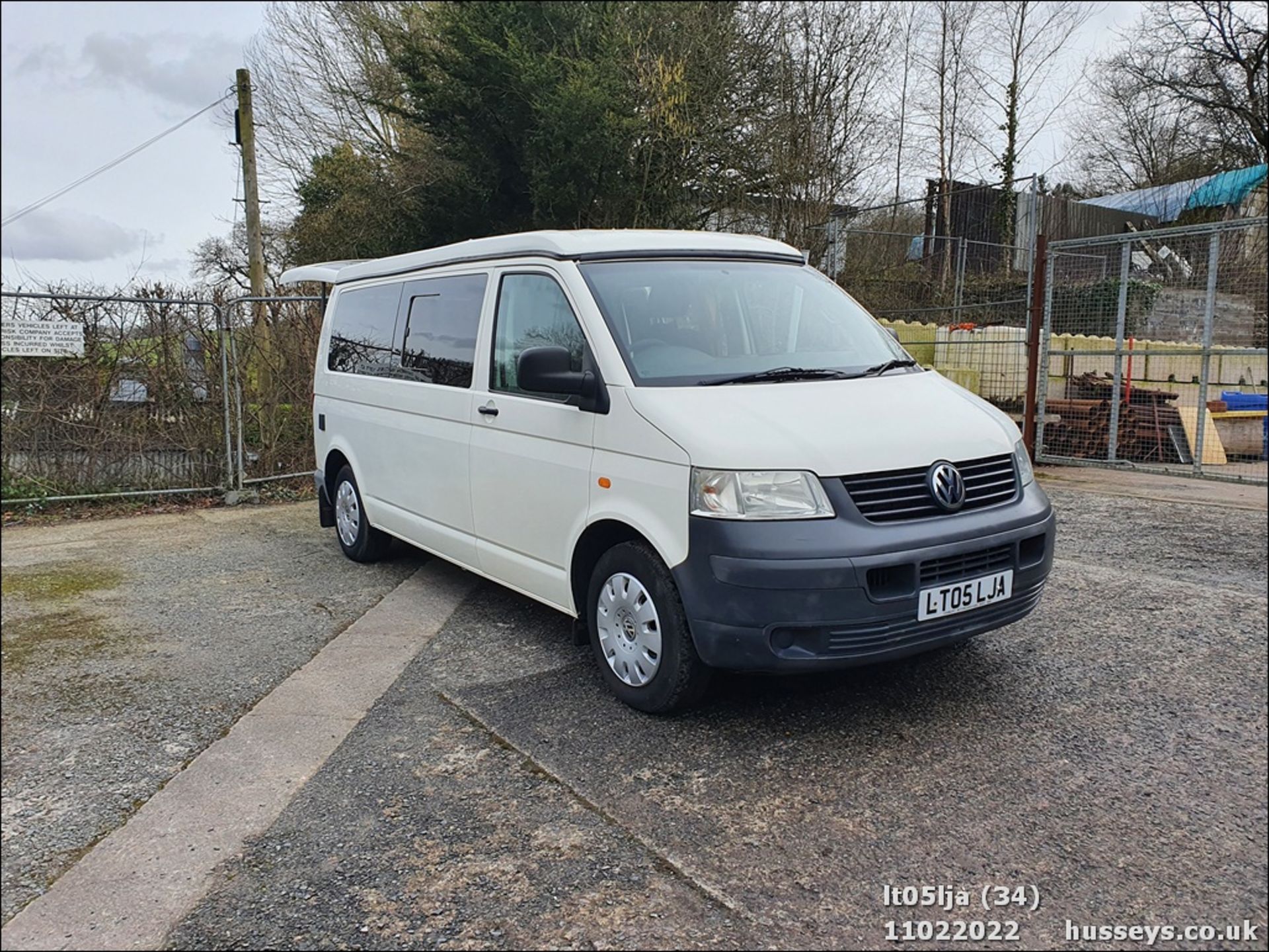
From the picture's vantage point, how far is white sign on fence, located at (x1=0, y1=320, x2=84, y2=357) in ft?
25.8

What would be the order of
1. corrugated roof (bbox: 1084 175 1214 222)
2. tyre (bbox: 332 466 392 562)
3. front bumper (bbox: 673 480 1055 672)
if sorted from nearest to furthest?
front bumper (bbox: 673 480 1055 672) → tyre (bbox: 332 466 392 562) → corrugated roof (bbox: 1084 175 1214 222)

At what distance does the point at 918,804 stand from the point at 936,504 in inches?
42.6

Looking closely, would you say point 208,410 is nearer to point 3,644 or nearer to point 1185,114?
point 3,644

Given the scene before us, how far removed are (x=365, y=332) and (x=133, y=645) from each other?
99.8 inches

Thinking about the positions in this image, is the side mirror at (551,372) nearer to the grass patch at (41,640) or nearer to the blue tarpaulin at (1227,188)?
the grass patch at (41,640)

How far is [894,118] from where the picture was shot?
1684 cm

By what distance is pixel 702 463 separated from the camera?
3.44 meters

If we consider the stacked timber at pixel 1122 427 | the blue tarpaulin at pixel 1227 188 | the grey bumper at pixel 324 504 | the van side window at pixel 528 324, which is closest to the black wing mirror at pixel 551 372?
the van side window at pixel 528 324

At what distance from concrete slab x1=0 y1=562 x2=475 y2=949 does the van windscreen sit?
200 centimetres

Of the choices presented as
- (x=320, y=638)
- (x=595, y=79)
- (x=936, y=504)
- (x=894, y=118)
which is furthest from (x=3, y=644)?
(x=894, y=118)

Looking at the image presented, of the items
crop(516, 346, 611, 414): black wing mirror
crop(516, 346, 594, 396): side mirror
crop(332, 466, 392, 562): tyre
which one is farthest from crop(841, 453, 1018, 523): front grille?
crop(332, 466, 392, 562): tyre

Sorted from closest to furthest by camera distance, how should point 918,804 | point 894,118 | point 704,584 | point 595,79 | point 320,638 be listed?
point 918,804 < point 704,584 < point 320,638 < point 595,79 < point 894,118

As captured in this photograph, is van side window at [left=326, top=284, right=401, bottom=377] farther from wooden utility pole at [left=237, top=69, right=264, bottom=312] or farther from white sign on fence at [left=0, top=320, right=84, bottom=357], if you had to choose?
wooden utility pole at [left=237, top=69, right=264, bottom=312]

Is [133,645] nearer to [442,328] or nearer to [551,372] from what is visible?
[442,328]
